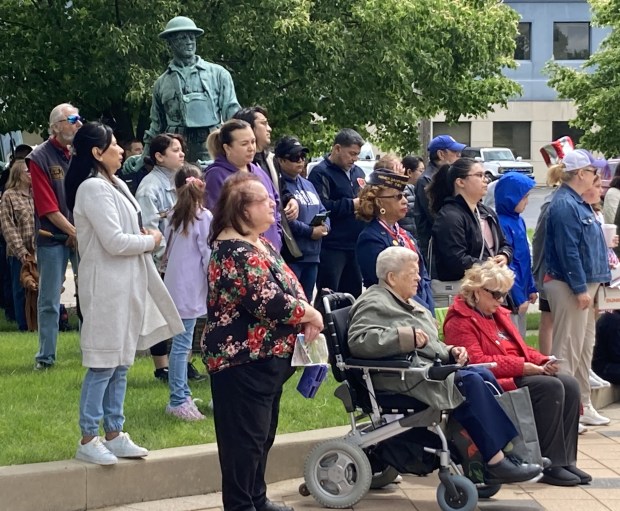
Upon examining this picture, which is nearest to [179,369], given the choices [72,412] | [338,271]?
[72,412]

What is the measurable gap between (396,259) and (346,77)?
10.3 m

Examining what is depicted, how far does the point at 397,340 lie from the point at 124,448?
163cm

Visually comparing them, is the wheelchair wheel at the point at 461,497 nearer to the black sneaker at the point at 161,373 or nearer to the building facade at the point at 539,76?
the black sneaker at the point at 161,373

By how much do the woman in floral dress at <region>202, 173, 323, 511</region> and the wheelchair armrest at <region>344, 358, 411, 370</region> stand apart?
0.72 m

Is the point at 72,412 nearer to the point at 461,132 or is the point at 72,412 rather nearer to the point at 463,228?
the point at 463,228

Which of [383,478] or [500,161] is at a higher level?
[500,161]

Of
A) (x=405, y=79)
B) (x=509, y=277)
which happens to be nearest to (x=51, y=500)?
(x=509, y=277)

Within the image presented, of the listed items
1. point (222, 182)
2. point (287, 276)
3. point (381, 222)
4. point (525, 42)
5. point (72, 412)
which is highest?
point (525, 42)

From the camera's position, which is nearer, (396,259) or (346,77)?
(396,259)

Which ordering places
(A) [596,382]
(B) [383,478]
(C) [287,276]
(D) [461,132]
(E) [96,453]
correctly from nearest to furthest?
1. (C) [287,276]
2. (E) [96,453]
3. (B) [383,478]
4. (A) [596,382]
5. (D) [461,132]

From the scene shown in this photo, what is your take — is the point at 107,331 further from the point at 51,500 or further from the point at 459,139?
the point at 459,139

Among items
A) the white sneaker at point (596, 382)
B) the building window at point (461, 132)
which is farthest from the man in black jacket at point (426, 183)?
the building window at point (461, 132)

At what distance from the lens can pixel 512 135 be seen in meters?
56.8

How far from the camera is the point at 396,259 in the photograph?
6910 mm
